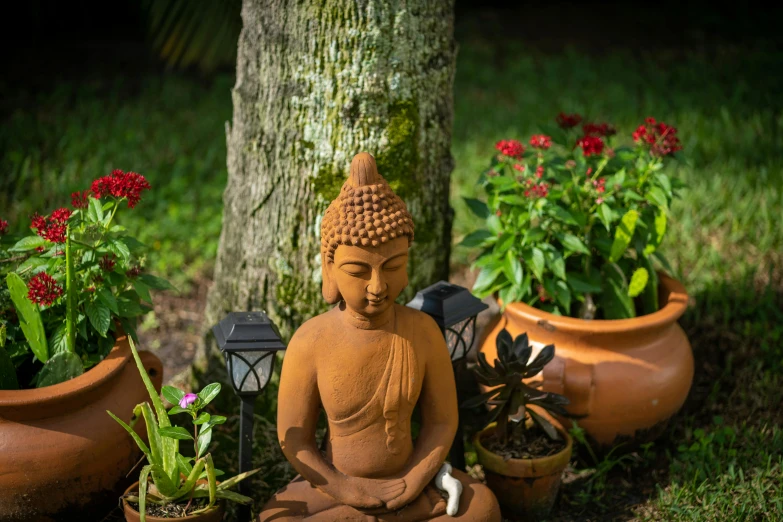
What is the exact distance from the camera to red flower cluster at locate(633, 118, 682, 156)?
3.21 meters

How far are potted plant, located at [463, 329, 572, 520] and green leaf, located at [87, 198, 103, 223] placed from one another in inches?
57.1

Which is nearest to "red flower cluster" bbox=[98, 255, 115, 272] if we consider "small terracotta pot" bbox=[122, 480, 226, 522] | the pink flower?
the pink flower

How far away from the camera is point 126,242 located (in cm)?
279

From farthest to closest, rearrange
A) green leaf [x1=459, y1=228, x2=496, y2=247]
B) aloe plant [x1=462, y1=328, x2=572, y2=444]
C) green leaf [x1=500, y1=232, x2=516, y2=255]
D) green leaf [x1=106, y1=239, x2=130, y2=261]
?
green leaf [x1=459, y1=228, x2=496, y2=247]
green leaf [x1=500, y1=232, x2=516, y2=255]
aloe plant [x1=462, y1=328, x2=572, y2=444]
green leaf [x1=106, y1=239, x2=130, y2=261]

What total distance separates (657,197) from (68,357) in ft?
7.60

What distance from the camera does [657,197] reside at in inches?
123

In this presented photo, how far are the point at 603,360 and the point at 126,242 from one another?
1880 millimetres

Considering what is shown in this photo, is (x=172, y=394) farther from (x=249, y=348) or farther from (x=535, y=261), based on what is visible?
(x=535, y=261)

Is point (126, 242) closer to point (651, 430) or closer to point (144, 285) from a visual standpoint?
point (144, 285)

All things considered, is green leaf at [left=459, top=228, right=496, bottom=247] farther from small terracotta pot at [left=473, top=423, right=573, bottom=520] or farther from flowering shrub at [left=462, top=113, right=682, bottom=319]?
small terracotta pot at [left=473, top=423, right=573, bottom=520]

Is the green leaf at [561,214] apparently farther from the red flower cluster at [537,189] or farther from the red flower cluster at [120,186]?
the red flower cluster at [120,186]

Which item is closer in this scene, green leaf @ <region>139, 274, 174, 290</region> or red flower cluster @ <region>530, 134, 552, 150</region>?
green leaf @ <region>139, 274, 174, 290</region>

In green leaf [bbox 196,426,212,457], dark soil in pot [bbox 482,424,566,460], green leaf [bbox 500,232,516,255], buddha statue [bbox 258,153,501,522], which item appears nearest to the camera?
buddha statue [bbox 258,153,501,522]

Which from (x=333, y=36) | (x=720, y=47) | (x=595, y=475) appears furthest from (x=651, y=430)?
(x=720, y=47)
